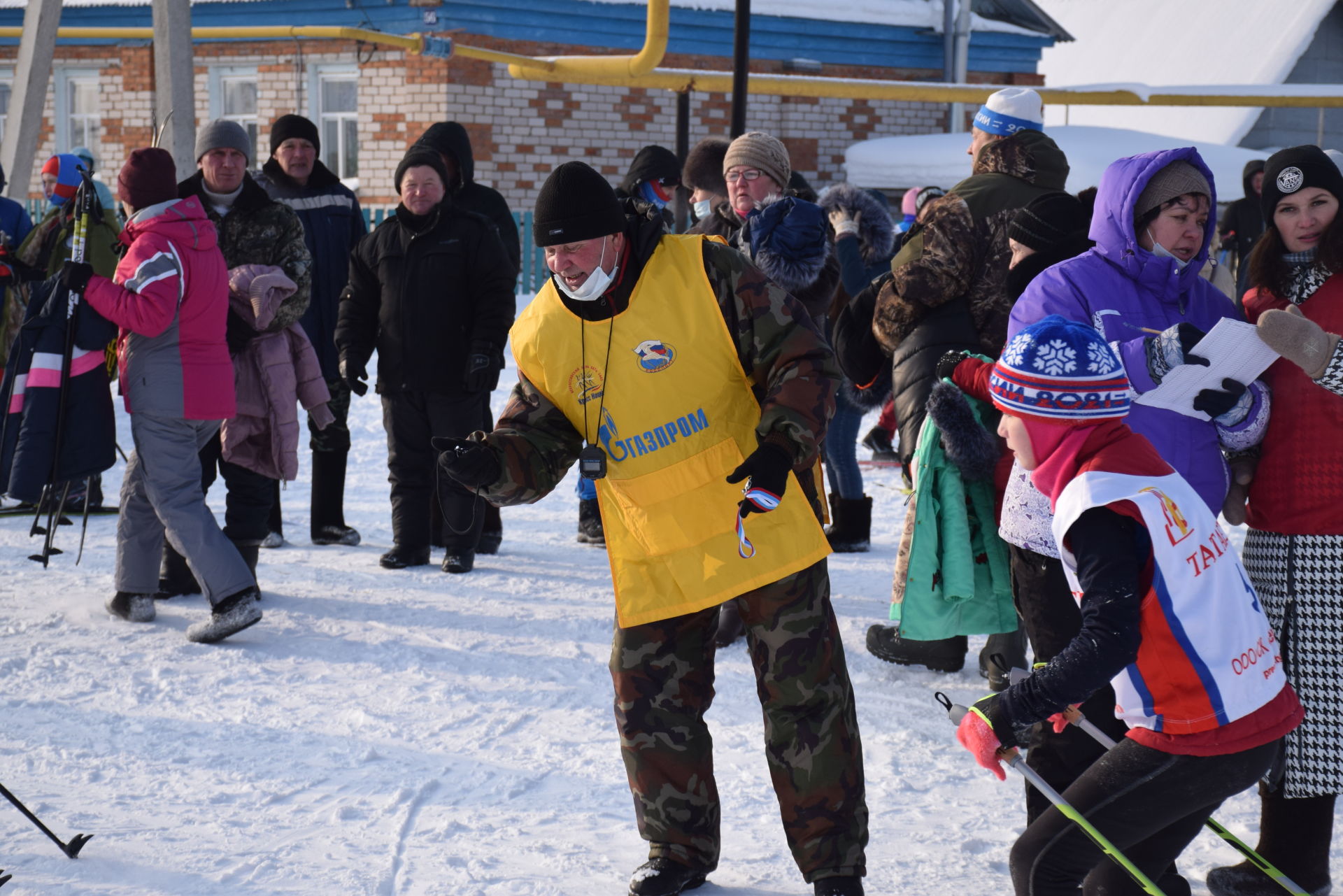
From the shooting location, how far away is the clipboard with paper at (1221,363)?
299 cm

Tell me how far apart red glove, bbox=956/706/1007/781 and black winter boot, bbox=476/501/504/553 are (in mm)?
4472

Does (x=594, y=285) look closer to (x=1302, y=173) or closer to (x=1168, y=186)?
(x=1168, y=186)

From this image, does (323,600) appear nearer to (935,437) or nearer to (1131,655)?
(935,437)

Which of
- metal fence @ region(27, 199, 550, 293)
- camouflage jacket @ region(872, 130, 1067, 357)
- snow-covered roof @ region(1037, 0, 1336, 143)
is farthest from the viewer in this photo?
snow-covered roof @ region(1037, 0, 1336, 143)

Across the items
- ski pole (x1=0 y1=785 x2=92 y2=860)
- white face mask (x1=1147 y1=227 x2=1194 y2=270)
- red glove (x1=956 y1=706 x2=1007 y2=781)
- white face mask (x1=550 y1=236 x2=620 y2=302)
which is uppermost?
white face mask (x1=1147 y1=227 x2=1194 y2=270)

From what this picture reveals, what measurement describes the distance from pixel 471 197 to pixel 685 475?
13.9 ft

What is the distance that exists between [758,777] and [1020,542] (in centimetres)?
116

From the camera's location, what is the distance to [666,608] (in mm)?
3037

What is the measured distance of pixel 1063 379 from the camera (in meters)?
2.47

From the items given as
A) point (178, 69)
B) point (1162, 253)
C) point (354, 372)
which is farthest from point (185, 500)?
point (178, 69)

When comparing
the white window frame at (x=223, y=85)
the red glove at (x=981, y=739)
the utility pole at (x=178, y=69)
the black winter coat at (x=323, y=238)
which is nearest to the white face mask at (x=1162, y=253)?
the red glove at (x=981, y=739)

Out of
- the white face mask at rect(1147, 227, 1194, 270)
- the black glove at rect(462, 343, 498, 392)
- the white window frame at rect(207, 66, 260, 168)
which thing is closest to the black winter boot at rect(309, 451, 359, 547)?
the black glove at rect(462, 343, 498, 392)

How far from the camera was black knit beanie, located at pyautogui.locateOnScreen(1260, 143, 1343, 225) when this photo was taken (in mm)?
3227

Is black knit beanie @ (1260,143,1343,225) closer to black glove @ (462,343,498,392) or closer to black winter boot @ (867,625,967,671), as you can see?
black winter boot @ (867,625,967,671)
